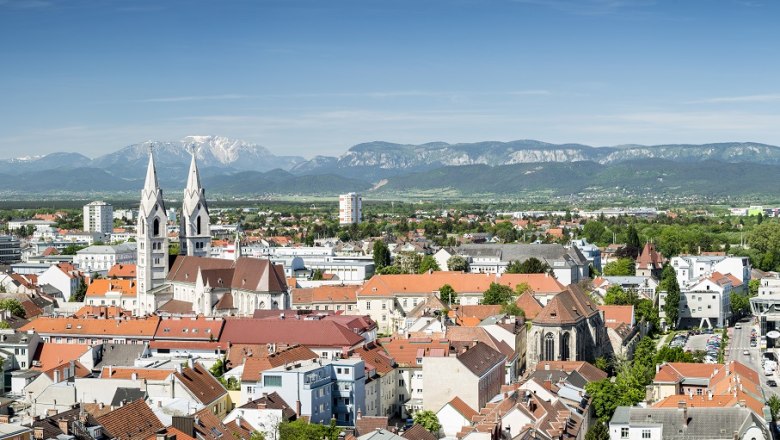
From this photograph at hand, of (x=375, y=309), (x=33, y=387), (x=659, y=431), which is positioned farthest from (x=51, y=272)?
(x=659, y=431)

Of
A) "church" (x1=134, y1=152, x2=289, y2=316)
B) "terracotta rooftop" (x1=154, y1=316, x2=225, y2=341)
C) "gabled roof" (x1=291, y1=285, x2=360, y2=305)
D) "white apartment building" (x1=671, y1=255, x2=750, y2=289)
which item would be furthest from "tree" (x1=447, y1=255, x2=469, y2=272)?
"terracotta rooftop" (x1=154, y1=316, x2=225, y2=341)

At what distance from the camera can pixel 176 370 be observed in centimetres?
5209

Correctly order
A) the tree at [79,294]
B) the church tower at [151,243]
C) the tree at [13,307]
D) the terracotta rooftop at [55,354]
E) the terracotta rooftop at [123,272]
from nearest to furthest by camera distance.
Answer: the terracotta rooftop at [55,354], the tree at [13,307], the church tower at [151,243], the tree at [79,294], the terracotta rooftop at [123,272]

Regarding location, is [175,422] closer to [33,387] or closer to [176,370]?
[176,370]

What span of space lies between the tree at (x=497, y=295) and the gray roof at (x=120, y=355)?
105ft

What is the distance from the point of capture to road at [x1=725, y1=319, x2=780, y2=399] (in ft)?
208

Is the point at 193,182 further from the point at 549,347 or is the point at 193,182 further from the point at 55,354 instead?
the point at 549,347

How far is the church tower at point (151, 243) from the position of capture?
89.5 m

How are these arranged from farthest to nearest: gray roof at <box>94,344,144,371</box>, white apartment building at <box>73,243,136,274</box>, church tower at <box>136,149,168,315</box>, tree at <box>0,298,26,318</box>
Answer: white apartment building at <box>73,243,136,274</box>, church tower at <box>136,149,168,315</box>, tree at <box>0,298,26,318</box>, gray roof at <box>94,344,144,371</box>

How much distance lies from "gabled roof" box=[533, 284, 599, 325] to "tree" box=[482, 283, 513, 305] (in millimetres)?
13989

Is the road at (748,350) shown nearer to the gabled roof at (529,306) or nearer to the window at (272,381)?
the gabled roof at (529,306)

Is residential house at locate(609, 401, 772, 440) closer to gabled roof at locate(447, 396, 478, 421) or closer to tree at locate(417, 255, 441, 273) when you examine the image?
gabled roof at locate(447, 396, 478, 421)

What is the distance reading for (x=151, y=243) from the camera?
294 ft

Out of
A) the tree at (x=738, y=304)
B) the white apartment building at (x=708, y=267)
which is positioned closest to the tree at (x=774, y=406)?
the tree at (x=738, y=304)
